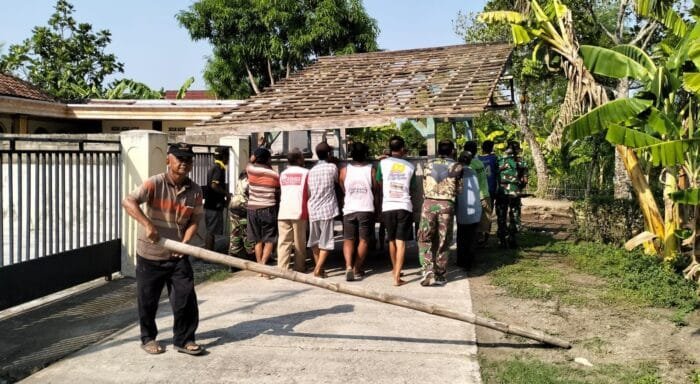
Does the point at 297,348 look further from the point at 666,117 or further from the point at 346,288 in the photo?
the point at 666,117

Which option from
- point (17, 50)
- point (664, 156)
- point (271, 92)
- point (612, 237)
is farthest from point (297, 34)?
point (664, 156)

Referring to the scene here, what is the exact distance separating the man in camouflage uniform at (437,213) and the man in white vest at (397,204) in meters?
0.22

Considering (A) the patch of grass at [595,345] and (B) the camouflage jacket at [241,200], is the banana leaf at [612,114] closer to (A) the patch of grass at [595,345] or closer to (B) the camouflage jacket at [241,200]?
(A) the patch of grass at [595,345]

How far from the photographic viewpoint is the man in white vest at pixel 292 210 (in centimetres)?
751

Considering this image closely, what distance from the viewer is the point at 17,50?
26703mm

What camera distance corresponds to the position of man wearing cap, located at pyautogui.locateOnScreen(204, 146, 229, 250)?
873cm

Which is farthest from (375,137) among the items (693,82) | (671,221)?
(693,82)

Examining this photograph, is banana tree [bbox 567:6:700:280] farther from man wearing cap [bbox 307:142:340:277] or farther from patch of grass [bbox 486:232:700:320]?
man wearing cap [bbox 307:142:340:277]

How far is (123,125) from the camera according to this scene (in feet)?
63.7

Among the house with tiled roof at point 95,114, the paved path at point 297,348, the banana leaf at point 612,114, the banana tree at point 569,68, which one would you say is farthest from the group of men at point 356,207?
the house with tiled roof at point 95,114

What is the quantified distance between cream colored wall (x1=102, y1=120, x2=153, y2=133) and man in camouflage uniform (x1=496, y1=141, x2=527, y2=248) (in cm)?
1292

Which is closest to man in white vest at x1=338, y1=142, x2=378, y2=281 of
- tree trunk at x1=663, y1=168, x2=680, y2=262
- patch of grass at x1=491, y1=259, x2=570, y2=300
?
patch of grass at x1=491, y1=259, x2=570, y2=300

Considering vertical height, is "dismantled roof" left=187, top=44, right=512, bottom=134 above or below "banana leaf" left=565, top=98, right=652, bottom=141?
above

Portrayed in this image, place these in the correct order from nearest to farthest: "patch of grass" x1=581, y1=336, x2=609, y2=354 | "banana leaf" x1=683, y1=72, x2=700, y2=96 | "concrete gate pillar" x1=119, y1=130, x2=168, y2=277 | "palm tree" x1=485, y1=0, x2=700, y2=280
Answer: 1. "patch of grass" x1=581, y1=336, x2=609, y2=354
2. "banana leaf" x1=683, y1=72, x2=700, y2=96
3. "palm tree" x1=485, y1=0, x2=700, y2=280
4. "concrete gate pillar" x1=119, y1=130, x2=168, y2=277
